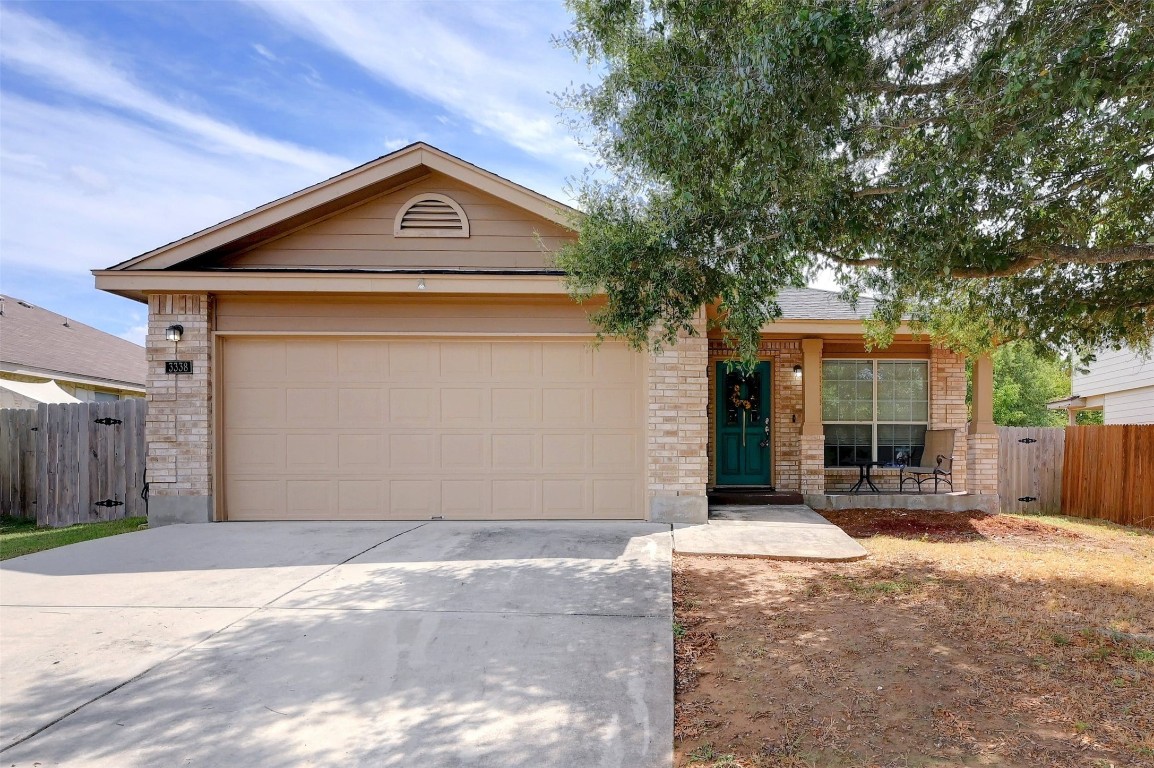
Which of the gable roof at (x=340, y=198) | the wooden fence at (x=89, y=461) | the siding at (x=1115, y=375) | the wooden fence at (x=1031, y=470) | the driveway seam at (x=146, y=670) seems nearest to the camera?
the driveway seam at (x=146, y=670)

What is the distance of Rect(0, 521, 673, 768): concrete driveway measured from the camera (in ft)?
9.55

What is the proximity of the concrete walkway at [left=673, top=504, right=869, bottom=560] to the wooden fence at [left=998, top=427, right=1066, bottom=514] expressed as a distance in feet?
15.5

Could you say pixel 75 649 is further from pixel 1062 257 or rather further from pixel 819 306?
pixel 819 306

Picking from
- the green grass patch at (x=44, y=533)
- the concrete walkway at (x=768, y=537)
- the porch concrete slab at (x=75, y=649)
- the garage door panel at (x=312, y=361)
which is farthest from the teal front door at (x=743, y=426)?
the green grass patch at (x=44, y=533)

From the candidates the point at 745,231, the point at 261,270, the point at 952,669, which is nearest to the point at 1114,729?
the point at 952,669

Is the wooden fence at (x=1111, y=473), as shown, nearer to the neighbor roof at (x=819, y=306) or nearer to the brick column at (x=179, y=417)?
the neighbor roof at (x=819, y=306)

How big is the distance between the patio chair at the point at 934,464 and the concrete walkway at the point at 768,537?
250 centimetres

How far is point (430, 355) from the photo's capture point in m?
8.30

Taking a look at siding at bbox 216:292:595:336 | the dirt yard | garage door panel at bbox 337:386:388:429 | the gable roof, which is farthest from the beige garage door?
the dirt yard

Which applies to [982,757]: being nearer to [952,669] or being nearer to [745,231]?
[952,669]

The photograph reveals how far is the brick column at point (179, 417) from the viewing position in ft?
26.3

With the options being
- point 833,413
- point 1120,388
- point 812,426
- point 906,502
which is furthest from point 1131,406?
point 812,426

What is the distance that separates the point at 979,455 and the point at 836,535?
172 inches

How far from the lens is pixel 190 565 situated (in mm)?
5965
